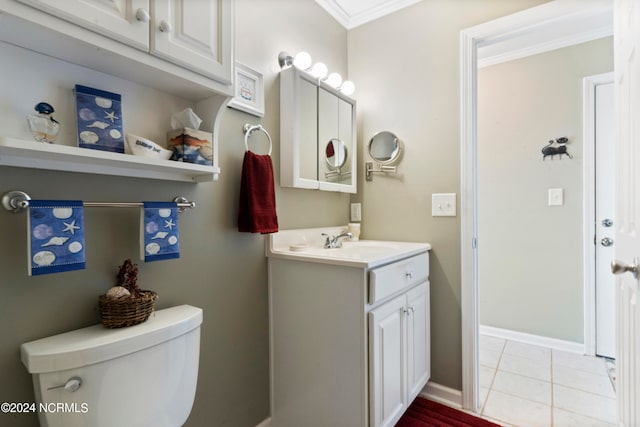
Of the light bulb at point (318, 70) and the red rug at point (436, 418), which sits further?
the light bulb at point (318, 70)

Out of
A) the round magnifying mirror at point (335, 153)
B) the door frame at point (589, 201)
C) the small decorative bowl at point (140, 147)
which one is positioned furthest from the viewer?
the door frame at point (589, 201)

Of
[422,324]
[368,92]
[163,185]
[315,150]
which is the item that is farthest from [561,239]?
[163,185]

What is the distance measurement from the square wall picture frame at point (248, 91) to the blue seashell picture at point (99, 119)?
499 mm

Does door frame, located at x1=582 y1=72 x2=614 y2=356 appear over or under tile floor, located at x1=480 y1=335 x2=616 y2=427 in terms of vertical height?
over

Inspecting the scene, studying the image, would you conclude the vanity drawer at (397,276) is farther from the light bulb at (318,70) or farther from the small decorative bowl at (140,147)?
the light bulb at (318,70)

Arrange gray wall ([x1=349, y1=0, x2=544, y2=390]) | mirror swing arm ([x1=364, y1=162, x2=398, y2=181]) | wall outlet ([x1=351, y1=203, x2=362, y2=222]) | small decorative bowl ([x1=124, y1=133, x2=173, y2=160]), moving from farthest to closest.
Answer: wall outlet ([x1=351, y1=203, x2=362, y2=222])
mirror swing arm ([x1=364, y1=162, x2=398, y2=181])
gray wall ([x1=349, y1=0, x2=544, y2=390])
small decorative bowl ([x1=124, y1=133, x2=173, y2=160])

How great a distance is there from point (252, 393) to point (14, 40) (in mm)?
1476

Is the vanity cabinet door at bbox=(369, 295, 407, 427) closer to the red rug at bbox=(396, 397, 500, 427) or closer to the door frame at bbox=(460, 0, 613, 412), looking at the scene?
the red rug at bbox=(396, 397, 500, 427)

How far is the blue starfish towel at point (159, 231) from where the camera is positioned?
99cm

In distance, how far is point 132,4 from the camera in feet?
2.65

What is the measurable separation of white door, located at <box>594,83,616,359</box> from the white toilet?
104 inches

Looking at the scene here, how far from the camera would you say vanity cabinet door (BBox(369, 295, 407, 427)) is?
1234 mm

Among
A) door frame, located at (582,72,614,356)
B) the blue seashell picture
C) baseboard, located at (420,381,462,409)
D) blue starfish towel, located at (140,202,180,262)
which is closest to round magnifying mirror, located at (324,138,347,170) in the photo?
blue starfish towel, located at (140,202,180,262)

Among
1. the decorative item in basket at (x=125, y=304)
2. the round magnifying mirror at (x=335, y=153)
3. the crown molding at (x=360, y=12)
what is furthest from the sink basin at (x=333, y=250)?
the crown molding at (x=360, y=12)
